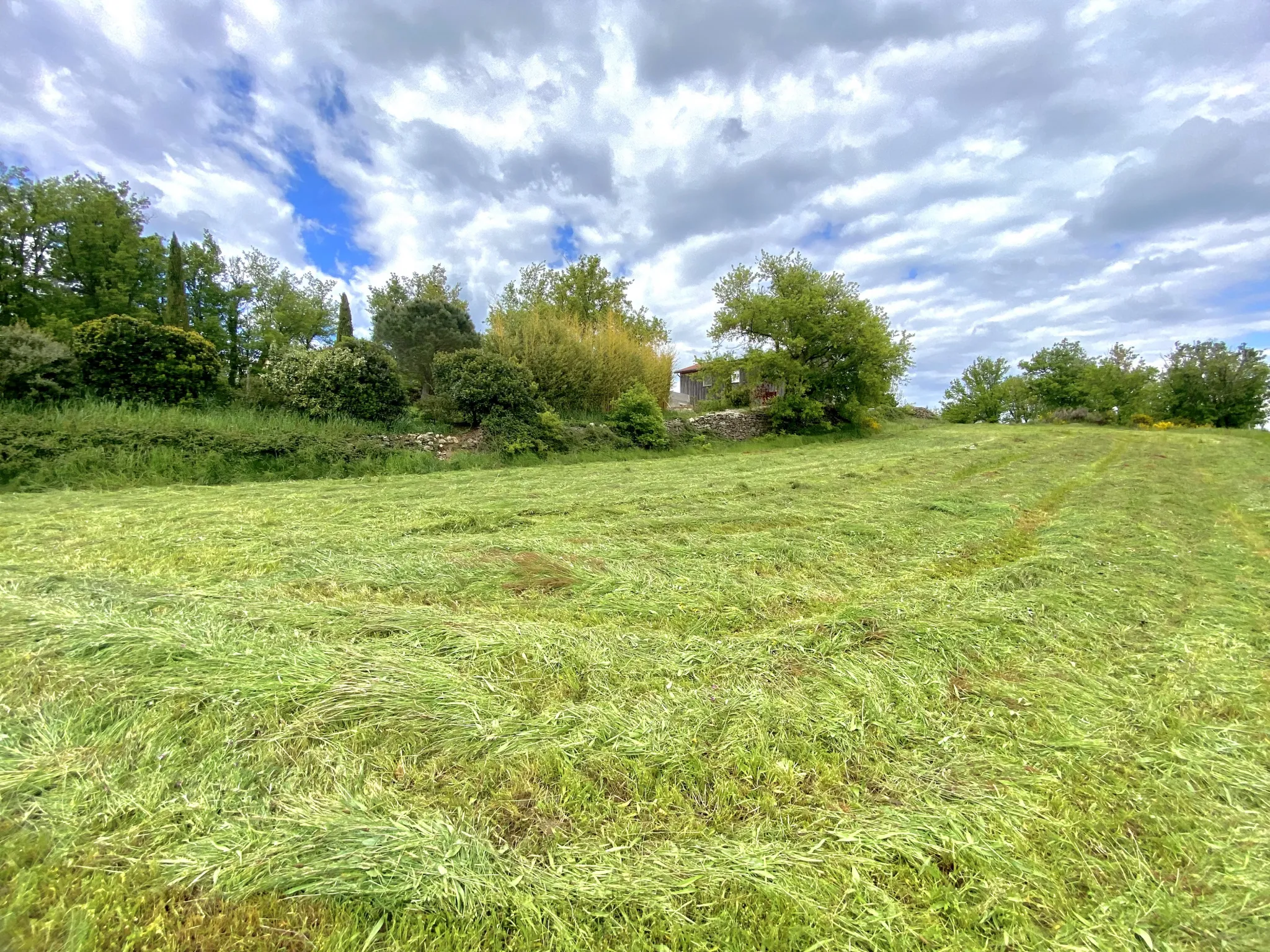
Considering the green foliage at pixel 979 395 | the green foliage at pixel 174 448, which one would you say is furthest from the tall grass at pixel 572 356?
the green foliage at pixel 979 395

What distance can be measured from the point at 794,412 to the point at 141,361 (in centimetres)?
1962

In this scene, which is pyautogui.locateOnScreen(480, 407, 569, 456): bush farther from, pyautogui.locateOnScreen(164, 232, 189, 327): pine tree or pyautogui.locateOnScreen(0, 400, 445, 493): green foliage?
pyautogui.locateOnScreen(164, 232, 189, 327): pine tree

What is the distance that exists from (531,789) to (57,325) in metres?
24.2

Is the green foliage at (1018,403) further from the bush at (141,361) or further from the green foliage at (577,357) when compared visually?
the bush at (141,361)

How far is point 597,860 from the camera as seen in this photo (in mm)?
1386

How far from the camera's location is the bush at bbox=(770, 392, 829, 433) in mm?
19500

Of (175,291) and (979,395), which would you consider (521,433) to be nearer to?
(175,291)

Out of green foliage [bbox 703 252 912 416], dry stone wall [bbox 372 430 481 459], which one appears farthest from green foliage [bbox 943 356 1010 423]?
dry stone wall [bbox 372 430 481 459]

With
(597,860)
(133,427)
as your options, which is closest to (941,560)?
(597,860)

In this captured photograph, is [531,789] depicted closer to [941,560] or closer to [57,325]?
[941,560]

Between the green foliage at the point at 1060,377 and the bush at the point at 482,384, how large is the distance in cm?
4445

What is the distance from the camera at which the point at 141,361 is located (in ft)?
35.7

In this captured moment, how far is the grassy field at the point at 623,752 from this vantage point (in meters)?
1.27

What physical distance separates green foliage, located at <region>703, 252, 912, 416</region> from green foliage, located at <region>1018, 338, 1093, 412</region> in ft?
95.5
